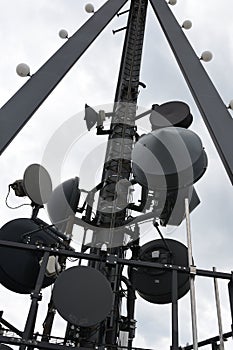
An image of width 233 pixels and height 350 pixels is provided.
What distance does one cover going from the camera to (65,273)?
2.98m

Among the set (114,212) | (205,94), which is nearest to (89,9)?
(205,94)

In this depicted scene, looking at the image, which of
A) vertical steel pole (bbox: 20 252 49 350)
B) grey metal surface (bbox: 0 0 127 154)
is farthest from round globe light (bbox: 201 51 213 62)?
vertical steel pole (bbox: 20 252 49 350)

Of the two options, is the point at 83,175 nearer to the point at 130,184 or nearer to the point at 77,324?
the point at 130,184

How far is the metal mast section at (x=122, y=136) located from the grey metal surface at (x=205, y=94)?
1.32 metres

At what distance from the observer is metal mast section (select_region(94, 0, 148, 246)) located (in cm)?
456

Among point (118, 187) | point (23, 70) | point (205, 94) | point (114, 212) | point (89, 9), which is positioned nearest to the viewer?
point (205, 94)

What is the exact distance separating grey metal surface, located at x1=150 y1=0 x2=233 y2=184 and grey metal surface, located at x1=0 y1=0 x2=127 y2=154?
93cm

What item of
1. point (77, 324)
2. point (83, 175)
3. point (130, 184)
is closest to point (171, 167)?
point (130, 184)

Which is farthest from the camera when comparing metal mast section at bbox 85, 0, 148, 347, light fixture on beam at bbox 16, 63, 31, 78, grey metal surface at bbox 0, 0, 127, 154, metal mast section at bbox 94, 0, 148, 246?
metal mast section at bbox 94, 0, 148, 246

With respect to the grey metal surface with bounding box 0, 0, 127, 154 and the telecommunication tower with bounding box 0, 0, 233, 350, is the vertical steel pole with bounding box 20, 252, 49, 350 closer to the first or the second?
the telecommunication tower with bounding box 0, 0, 233, 350

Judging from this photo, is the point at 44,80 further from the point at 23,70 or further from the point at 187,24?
the point at 187,24

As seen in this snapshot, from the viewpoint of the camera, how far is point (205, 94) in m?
3.97

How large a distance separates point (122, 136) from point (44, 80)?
1771 mm

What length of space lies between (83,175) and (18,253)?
1.54m
